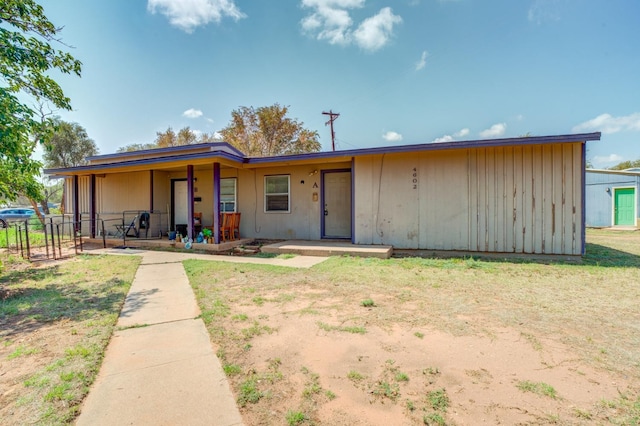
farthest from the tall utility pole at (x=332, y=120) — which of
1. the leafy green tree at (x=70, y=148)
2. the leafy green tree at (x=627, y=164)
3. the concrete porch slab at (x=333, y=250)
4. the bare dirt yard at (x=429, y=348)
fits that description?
the leafy green tree at (x=627, y=164)

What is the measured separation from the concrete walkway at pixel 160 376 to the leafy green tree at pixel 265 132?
2234cm

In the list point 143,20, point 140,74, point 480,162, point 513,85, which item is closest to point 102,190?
point 140,74

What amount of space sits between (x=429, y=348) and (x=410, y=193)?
5.58 m

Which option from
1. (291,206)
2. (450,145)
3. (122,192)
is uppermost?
(450,145)

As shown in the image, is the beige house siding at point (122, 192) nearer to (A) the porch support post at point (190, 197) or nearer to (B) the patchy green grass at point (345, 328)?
(A) the porch support post at point (190, 197)

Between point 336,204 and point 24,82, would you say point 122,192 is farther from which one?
point 336,204

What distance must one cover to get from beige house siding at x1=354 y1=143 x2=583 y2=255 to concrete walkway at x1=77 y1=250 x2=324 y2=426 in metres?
5.59

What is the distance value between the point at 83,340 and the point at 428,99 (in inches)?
626

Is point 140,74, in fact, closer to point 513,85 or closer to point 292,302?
point 292,302

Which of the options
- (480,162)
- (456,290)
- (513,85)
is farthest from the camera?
(513,85)

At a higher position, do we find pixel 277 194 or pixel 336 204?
pixel 277 194

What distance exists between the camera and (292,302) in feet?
13.0

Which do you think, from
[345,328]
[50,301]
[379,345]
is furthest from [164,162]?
[379,345]

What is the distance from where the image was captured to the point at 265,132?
24.9 meters
